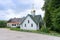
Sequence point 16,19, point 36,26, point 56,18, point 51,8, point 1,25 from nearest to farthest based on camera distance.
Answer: point 56,18 < point 51,8 < point 36,26 < point 1,25 < point 16,19

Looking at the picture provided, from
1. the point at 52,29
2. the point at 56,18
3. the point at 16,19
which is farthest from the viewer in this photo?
the point at 16,19

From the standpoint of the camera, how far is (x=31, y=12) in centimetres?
4966

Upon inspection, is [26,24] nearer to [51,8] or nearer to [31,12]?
[31,12]

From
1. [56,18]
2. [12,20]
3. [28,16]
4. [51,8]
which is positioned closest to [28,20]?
[28,16]

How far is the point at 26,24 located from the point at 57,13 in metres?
21.1

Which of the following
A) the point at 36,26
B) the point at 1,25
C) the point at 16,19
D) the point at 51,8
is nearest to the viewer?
the point at 51,8

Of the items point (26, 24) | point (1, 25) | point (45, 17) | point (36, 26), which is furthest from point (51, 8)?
point (1, 25)

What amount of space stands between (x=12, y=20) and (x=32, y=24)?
2611 cm

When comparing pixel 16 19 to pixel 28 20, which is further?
pixel 16 19

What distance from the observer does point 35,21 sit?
48.3 m

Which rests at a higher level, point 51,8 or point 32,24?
point 51,8

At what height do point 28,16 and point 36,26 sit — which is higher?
point 28,16

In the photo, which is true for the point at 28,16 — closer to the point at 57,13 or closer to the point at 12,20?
the point at 57,13

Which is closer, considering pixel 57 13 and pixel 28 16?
pixel 57 13
